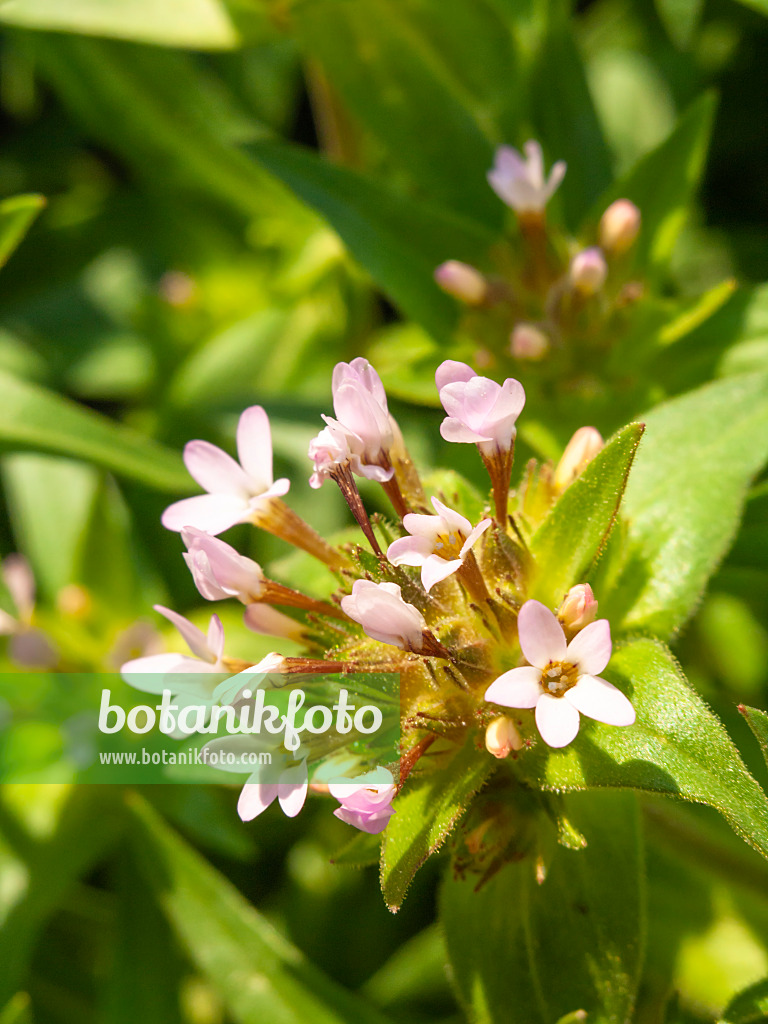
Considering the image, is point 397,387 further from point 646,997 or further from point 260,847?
point 260,847

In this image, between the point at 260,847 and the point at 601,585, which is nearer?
the point at 601,585

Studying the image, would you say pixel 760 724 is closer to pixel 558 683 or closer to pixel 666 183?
pixel 558 683

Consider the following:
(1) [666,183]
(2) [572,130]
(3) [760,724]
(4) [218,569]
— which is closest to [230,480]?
(4) [218,569]

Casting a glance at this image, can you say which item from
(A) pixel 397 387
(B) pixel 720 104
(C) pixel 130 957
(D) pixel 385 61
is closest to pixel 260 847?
(C) pixel 130 957

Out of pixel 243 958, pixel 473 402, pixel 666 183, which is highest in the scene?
pixel 666 183

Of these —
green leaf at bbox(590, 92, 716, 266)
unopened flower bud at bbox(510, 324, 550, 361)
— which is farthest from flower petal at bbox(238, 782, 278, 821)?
green leaf at bbox(590, 92, 716, 266)

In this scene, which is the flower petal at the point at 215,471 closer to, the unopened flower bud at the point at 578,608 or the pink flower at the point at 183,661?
the pink flower at the point at 183,661
